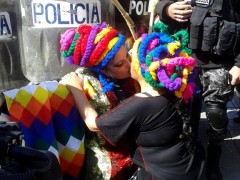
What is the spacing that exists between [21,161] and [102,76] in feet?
3.28

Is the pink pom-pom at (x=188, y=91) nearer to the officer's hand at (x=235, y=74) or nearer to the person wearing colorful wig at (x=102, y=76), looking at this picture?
the person wearing colorful wig at (x=102, y=76)

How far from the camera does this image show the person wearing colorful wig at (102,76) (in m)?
2.11

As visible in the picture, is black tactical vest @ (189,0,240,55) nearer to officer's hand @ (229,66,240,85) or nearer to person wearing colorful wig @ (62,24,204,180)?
officer's hand @ (229,66,240,85)

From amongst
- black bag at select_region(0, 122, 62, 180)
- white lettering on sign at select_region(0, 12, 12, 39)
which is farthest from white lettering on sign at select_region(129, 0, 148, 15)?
black bag at select_region(0, 122, 62, 180)

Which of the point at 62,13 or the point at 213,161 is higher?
the point at 62,13

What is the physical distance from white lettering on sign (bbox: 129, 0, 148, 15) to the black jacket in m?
0.32

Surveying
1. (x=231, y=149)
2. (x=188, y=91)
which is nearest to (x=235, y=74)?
(x=188, y=91)

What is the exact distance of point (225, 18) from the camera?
8.10 ft

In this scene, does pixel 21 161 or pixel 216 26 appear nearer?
pixel 21 161

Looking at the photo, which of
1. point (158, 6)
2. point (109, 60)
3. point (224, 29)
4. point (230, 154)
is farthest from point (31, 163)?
point (230, 154)

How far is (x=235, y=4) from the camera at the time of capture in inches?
96.7

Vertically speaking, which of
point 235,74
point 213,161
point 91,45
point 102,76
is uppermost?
point 91,45

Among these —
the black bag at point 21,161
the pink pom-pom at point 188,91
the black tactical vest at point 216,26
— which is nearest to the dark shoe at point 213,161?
the black tactical vest at point 216,26

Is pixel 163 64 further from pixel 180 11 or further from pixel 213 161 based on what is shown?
pixel 213 161
